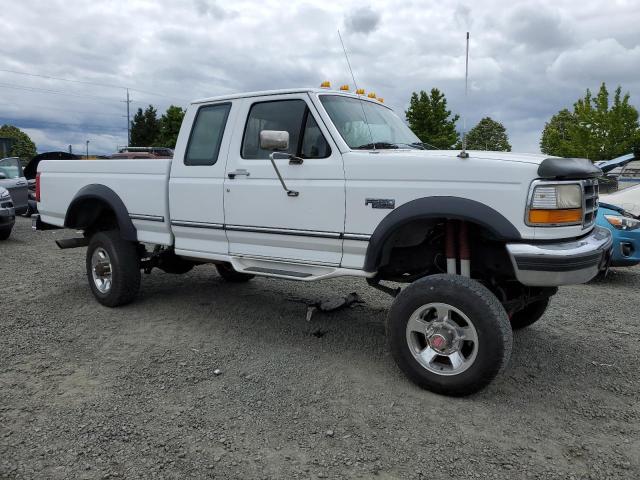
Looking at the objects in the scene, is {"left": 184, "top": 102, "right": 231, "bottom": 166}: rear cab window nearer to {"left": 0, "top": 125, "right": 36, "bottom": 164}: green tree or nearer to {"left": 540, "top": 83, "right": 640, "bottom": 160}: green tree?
{"left": 540, "top": 83, "right": 640, "bottom": 160}: green tree

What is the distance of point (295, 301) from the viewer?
6.01 m

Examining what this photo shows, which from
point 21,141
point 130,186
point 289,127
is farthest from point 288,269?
point 21,141

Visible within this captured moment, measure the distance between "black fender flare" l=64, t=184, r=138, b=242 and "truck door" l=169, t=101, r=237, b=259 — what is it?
60cm

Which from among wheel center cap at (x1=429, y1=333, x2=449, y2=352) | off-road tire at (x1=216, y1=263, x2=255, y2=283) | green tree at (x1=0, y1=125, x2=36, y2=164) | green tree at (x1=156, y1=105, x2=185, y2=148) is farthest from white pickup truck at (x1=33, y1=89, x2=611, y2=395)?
green tree at (x1=0, y1=125, x2=36, y2=164)

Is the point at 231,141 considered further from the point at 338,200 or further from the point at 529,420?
the point at 529,420

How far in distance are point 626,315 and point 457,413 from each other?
3.37 m

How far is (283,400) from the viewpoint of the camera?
3564 millimetres

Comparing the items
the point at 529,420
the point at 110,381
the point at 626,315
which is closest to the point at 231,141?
the point at 110,381

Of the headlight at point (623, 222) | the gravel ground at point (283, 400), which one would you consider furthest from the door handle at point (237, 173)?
the headlight at point (623, 222)

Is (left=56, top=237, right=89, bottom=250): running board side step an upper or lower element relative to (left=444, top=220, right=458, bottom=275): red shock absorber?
lower

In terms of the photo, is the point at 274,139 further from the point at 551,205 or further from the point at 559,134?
the point at 559,134

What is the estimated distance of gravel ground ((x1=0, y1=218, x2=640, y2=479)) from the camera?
2.86 m

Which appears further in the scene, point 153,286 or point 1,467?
point 153,286

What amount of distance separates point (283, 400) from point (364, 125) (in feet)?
7.53
